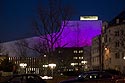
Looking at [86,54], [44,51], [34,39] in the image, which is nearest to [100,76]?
[44,51]

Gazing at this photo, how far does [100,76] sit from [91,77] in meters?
0.89

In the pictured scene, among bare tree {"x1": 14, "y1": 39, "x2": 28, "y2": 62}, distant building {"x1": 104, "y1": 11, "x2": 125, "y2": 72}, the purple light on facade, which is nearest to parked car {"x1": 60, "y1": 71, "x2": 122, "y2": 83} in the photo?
distant building {"x1": 104, "y1": 11, "x2": 125, "y2": 72}

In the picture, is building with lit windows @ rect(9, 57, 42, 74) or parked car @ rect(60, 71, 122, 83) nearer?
parked car @ rect(60, 71, 122, 83)

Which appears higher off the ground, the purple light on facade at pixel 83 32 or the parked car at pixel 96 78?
the purple light on facade at pixel 83 32

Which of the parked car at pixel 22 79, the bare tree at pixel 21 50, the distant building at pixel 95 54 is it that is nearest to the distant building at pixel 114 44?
the distant building at pixel 95 54

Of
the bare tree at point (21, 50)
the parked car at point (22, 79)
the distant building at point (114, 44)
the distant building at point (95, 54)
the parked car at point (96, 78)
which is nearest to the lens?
the parked car at point (96, 78)

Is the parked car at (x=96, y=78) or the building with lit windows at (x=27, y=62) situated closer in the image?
the parked car at (x=96, y=78)

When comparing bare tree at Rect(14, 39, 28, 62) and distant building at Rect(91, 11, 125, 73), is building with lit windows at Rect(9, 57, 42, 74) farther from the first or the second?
distant building at Rect(91, 11, 125, 73)

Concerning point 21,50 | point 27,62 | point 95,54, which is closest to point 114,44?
point 95,54

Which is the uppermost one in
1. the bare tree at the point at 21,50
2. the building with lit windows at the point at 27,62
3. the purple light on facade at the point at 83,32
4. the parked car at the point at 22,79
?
the purple light on facade at the point at 83,32

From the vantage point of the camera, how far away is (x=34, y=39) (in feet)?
342

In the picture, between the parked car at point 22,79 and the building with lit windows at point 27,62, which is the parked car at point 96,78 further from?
the building with lit windows at point 27,62

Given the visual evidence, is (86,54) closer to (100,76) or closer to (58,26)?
(58,26)

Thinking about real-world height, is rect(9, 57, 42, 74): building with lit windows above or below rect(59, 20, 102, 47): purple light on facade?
below
